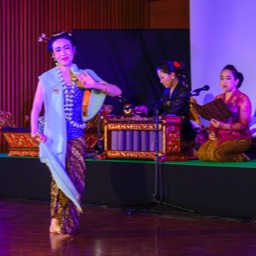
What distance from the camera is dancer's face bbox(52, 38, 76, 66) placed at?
17.1 ft

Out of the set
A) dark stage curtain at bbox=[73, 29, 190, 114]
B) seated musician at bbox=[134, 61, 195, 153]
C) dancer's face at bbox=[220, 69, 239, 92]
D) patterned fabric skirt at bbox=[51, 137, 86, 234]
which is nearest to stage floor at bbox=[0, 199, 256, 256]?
patterned fabric skirt at bbox=[51, 137, 86, 234]

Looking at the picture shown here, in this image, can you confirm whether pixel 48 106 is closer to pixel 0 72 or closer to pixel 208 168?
pixel 208 168

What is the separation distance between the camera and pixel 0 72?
8.68 m

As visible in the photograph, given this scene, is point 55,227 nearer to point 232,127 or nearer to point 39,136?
point 39,136

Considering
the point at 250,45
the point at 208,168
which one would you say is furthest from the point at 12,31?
the point at 208,168

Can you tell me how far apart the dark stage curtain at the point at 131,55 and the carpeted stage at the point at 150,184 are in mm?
1697

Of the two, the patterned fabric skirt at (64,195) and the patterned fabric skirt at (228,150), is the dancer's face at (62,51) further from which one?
the patterned fabric skirt at (228,150)

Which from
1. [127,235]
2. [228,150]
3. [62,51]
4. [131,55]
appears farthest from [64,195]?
[131,55]

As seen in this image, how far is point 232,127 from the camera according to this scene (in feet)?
21.4

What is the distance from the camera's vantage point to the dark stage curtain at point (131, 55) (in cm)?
866

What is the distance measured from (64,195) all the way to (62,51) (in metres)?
1.04

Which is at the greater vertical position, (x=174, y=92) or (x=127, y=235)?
(x=174, y=92)

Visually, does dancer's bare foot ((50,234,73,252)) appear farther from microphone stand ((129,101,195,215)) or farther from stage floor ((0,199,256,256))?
microphone stand ((129,101,195,215))

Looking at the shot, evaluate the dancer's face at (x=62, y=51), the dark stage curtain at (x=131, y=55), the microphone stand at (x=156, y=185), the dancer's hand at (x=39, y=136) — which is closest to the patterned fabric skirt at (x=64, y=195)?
the dancer's hand at (x=39, y=136)
